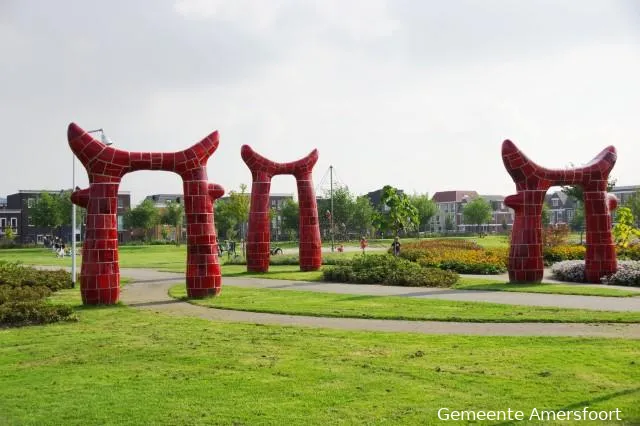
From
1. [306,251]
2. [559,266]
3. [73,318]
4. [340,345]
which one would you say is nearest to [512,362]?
[340,345]

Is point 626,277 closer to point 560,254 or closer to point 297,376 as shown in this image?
point 560,254

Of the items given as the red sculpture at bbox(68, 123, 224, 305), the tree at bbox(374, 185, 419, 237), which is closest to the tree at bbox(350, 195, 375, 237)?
the tree at bbox(374, 185, 419, 237)

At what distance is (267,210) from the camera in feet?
87.7

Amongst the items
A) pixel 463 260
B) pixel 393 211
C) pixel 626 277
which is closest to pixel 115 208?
pixel 626 277

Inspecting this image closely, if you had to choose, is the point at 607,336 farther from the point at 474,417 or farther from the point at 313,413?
the point at 313,413

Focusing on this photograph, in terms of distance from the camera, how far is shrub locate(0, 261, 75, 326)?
553 inches

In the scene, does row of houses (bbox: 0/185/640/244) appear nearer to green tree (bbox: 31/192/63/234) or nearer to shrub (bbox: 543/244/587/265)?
green tree (bbox: 31/192/63/234)

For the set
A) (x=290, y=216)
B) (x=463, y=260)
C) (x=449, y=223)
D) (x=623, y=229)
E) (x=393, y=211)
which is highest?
(x=290, y=216)

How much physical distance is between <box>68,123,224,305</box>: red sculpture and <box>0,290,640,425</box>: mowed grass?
4.38 metres

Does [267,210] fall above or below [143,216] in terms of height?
below

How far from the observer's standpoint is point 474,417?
6824mm

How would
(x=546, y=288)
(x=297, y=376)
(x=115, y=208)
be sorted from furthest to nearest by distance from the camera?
(x=546, y=288) < (x=115, y=208) < (x=297, y=376)

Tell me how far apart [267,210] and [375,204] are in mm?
83346

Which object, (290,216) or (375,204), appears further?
(375,204)
